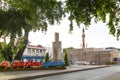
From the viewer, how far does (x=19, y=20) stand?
3616 cm

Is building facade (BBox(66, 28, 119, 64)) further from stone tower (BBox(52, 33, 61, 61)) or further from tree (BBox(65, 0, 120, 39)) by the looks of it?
tree (BBox(65, 0, 120, 39))

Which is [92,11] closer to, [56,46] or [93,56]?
[56,46]

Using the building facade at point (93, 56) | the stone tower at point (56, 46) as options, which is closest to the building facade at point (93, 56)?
the building facade at point (93, 56)

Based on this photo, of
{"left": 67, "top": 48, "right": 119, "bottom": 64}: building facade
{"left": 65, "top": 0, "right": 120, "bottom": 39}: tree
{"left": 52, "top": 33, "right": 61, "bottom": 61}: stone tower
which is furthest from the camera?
{"left": 67, "top": 48, "right": 119, "bottom": 64}: building facade

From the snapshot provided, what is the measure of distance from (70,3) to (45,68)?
122 ft

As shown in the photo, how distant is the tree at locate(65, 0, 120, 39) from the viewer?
15.2 m

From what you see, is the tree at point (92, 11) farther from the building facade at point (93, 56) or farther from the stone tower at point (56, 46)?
the building facade at point (93, 56)

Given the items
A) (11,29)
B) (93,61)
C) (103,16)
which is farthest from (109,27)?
(93,61)

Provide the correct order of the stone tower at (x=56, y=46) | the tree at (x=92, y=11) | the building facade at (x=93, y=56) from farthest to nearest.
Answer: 1. the building facade at (x=93, y=56)
2. the stone tower at (x=56, y=46)
3. the tree at (x=92, y=11)

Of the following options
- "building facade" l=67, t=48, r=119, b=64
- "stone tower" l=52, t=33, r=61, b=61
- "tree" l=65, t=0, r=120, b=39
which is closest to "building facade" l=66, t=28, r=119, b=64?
"building facade" l=67, t=48, r=119, b=64

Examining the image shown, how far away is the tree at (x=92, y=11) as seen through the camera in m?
15.2

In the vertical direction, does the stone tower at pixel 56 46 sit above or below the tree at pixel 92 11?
above

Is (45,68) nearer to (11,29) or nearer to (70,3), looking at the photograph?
(11,29)

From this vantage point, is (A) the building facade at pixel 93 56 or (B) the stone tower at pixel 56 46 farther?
(A) the building facade at pixel 93 56
